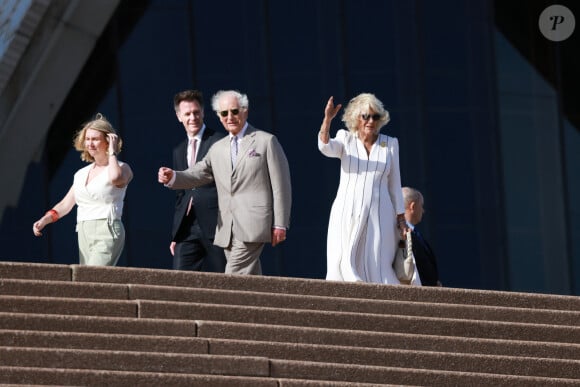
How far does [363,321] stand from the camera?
12281 millimetres

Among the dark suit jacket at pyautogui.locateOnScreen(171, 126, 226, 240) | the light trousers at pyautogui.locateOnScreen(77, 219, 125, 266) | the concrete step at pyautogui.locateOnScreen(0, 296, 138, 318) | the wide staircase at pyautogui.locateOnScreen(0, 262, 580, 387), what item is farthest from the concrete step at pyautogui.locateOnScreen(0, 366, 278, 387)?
the dark suit jacket at pyautogui.locateOnScreen(171, 126, 226, 240)

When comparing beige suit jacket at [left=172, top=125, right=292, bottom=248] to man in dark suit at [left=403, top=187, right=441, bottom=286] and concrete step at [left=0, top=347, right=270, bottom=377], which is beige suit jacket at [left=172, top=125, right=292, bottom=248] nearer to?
man in dark suit at [left=403, top=187, right=441, bottom=286]

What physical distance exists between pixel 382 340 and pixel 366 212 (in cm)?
187

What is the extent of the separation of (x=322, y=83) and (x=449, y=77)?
1.45m

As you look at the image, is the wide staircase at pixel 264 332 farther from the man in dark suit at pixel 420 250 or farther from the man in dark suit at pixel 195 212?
the man in dark suit at pixel 195 212

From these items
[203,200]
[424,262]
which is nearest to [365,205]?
[424,262]

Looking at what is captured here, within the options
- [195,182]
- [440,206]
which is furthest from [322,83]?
[195,182]

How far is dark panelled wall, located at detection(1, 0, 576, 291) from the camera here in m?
22.4

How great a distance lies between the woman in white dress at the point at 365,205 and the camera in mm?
13766

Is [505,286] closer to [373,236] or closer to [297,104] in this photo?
[297,104]

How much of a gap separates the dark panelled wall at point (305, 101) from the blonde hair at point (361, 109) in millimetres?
8495

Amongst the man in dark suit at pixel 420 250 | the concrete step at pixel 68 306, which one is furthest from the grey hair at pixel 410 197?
the concrete step at pixel 68 306

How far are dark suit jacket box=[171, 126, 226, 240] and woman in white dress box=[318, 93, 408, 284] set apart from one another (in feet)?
2.90

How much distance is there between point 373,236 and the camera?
45.3ft
